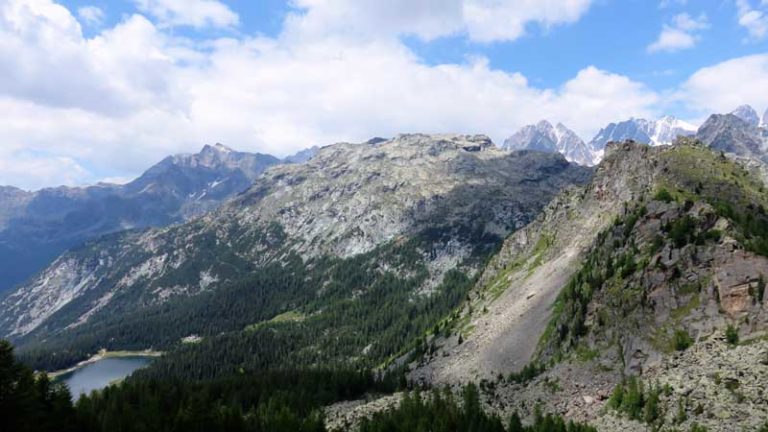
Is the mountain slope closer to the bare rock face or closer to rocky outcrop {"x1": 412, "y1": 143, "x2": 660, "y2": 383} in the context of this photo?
the bare rock face

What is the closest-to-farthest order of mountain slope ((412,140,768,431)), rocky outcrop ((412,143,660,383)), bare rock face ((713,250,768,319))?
mountain slope ((412,140,768,431)) → bare rock face ((713,250,768,319)) → rocky outcrop ((412,143,660,383))

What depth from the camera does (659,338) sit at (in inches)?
3275

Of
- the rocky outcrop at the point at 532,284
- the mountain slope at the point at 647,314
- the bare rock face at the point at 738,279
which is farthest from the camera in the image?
the rocky outcrop at the point at 532,284

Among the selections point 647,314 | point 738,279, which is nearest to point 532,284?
point 647,314

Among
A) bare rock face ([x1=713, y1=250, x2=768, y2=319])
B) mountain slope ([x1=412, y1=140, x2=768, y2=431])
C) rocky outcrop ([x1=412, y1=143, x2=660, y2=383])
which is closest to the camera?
mountain slope ([x1=412, y1=140, x2=768, y2=431])

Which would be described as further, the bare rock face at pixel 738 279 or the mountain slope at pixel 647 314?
Answer: the bare rock face at pixel 738 279

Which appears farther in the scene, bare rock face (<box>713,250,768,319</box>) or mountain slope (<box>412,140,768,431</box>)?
bare rock face (<box>713,250,768,319</box>)

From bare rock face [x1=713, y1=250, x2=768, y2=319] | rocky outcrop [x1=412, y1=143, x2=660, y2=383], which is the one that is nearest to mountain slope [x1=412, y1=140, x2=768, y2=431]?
bare rock face [x1=713, y1=250, x2=768, y2=319]

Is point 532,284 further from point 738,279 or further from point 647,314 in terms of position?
point 738,279

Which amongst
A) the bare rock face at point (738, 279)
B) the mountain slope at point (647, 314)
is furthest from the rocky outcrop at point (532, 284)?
the bare rock face at point (738, 279)

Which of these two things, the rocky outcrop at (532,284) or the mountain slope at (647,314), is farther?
the rocky outcrop at (532,284)

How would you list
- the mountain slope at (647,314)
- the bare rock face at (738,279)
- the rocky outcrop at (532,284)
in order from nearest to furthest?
the mountain slope at (647,314) < the bare rock face at (738,279) < the rocky outcrop at (532,284)

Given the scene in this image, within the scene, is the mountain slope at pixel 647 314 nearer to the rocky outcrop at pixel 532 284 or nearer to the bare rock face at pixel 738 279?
the bare rock face at pixel 738 279

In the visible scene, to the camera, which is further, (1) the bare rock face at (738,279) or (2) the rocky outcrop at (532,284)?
(2) the rocky outcrop at (532,284)
